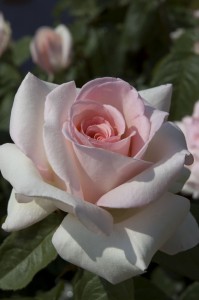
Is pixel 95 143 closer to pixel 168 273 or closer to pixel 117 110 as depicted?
pixel 117 110

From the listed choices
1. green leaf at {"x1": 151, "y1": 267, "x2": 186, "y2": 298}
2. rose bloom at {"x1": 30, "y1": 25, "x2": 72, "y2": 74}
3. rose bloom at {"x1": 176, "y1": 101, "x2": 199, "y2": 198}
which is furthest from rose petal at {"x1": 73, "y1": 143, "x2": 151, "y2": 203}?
rose bloom at {"x1": 30, "y1": 25, "x2": 72, "y2": 74}

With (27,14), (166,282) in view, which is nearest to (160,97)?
(166,282)

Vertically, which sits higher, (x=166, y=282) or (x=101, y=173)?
(x=101, y=173)

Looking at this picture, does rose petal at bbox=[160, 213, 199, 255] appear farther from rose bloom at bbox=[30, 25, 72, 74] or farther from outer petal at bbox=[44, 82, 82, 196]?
rose bloom at bbox=[30, 25, 72, 74]

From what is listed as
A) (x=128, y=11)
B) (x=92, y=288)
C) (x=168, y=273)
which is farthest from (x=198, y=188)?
(x=128, y=11)

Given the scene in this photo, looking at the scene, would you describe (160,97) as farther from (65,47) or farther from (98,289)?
(65,47)
